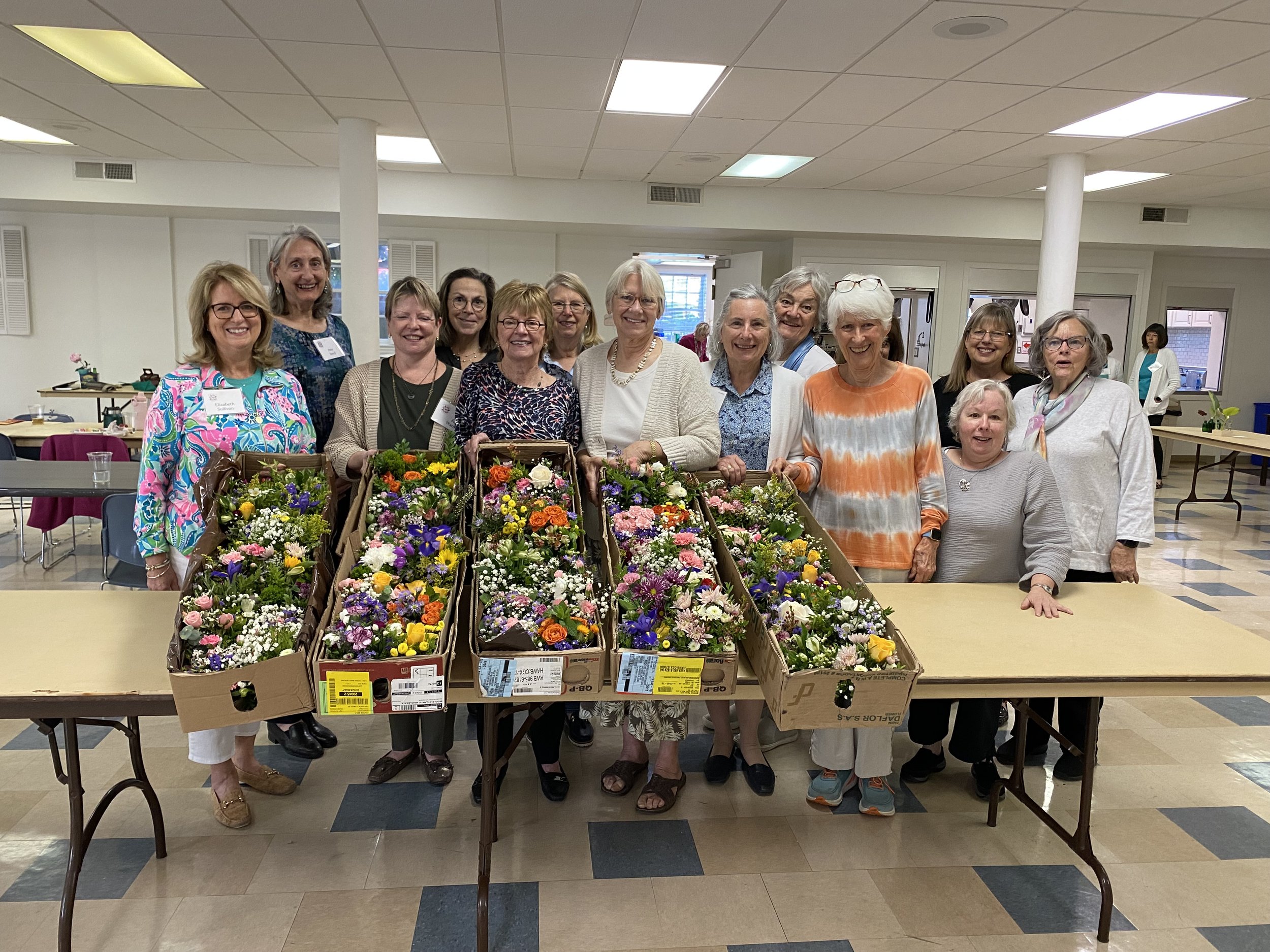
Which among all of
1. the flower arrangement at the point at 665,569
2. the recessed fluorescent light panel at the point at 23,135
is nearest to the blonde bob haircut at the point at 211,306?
the flower arrangement at the point at 665,569

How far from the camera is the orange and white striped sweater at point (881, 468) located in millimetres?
2525

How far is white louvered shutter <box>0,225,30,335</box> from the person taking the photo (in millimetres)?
9352

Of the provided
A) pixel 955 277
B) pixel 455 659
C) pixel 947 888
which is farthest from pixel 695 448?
pixel 955 277

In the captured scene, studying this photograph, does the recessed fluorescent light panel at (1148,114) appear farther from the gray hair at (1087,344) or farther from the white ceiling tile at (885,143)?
the gray hair at (1087,344)

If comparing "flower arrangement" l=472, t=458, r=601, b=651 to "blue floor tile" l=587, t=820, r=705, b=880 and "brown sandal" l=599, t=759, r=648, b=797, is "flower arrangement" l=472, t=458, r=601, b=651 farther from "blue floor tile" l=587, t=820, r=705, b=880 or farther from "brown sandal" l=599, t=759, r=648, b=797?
"brown sandal" l=599, t=759, r=648, b=797

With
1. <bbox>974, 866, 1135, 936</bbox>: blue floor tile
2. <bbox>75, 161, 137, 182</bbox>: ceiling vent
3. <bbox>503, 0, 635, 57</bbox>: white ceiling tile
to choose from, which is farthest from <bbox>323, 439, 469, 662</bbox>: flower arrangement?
<bbox>75, 161, 137, 182</bbox>: ceiling vent

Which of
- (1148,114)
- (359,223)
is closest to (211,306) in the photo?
(359,223)

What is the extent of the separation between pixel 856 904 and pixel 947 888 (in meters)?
0.29

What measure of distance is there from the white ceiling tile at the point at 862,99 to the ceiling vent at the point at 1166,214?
527cm

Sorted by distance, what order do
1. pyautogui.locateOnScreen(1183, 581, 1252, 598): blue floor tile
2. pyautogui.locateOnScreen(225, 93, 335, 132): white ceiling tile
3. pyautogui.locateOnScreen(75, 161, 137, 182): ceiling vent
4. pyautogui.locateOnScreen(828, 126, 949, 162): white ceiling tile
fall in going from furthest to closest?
pyautogui.locateOnScreen(75, 161, 137, 182): ceiling vent
pyautogui.locateOnScreen(828, 126, 949, 162): white ceiling tile
pyautogui.locateOnScreen(225, 93, 335, 132): white ceiling tile
pyautogui.locateOnScreen(1183, 581, 1252, 598): blue floor tile

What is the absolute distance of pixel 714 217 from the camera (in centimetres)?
891

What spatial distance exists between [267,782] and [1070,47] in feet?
16.9

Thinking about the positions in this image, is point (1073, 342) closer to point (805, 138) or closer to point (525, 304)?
point (525, 304)

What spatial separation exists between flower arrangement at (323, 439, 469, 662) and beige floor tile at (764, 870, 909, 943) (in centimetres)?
128
